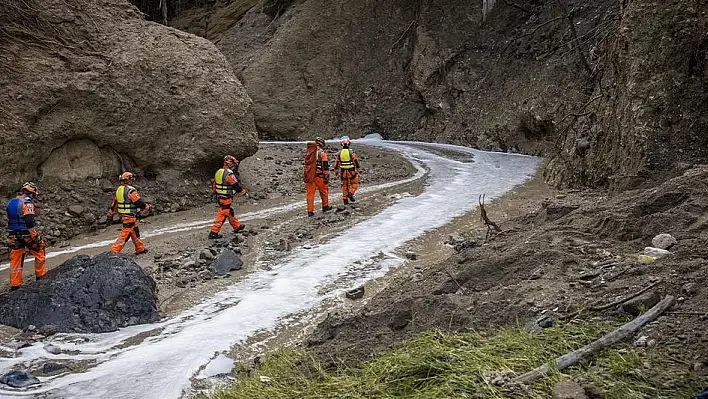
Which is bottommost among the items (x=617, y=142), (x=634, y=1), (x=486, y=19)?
(x=617, y=142)

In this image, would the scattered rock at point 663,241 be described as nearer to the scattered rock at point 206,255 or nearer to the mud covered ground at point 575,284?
the mud covered ground at point 575,284

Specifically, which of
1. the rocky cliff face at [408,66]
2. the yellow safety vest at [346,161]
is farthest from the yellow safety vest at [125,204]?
the rocky cliff face at [408,66]

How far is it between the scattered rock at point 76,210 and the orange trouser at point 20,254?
13.0 feet

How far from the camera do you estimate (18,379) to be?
639 cm

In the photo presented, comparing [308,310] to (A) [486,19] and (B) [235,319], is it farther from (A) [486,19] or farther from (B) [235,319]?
(A) [486,19]

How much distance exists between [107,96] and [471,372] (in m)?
12.9

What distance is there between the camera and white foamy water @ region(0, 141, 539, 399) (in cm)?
638

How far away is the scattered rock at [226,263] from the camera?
408 inches

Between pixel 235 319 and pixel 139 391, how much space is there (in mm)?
2156

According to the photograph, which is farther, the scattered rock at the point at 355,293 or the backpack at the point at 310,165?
the backpack at the point at 310,165

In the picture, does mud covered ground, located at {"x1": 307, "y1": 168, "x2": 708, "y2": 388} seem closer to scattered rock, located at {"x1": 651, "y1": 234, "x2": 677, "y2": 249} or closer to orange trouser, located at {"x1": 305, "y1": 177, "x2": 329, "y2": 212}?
scattered rock, located at {"x1": 651, "y1": 234, "x2": 677, "y2": 249}

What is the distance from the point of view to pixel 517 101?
27922 millimetres

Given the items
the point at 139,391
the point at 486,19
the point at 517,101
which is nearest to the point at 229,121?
the point at 139,391

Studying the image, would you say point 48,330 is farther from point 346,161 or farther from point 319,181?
point 346,161
